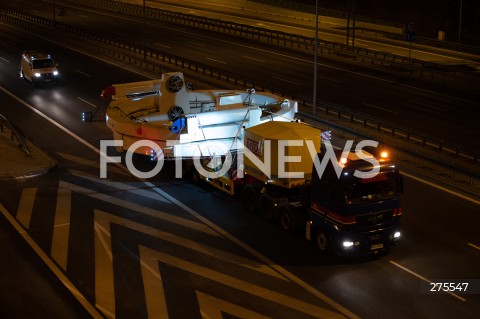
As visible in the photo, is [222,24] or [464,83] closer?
[464,83]

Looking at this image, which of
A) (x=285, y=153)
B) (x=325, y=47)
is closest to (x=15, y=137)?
(x=285, y=153)

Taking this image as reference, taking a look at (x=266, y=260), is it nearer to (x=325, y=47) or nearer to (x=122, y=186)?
(x=122, y=186)

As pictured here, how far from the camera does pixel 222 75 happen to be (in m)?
48.9

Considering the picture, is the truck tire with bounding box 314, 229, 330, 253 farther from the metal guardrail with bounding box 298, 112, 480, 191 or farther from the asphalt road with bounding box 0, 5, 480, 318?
the metal guardrail with bounding box 298, 112, 480, 191

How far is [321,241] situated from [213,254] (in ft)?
10.7

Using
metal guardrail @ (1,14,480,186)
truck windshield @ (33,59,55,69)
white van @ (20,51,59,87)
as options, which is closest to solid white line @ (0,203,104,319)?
metal guardrail @ (1,14,480,186)

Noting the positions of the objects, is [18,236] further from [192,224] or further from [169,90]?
[169,90]

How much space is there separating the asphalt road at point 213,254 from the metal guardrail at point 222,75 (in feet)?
12.6

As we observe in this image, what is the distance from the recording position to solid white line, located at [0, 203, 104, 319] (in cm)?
1703

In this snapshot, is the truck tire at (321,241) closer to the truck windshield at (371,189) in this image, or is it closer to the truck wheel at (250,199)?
the truck windshield at (371,189)

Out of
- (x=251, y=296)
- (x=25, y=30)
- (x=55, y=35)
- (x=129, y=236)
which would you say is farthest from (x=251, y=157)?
(x=25, y=30)

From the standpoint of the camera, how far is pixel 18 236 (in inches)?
852

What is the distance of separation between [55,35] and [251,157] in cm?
5403

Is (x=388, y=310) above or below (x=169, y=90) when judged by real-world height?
below
